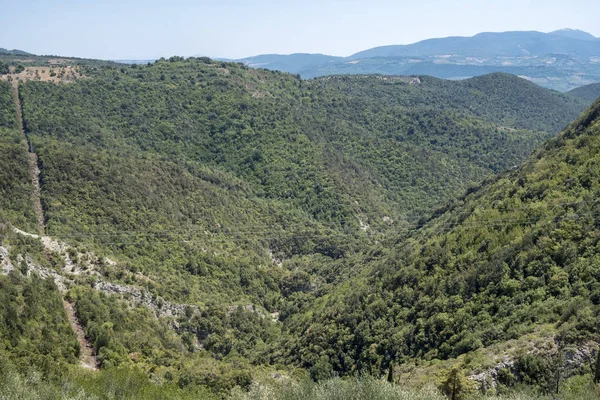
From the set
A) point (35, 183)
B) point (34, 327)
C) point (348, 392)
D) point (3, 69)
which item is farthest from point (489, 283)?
point (3, 69)

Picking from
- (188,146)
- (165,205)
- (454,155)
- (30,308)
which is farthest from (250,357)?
(454,155)

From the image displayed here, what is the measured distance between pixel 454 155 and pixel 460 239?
4024 inches

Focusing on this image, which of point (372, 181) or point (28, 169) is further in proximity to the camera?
point (372, 181)

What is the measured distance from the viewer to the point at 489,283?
4406cm

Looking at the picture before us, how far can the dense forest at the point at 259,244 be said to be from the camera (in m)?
39.9

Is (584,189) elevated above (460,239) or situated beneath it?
elevated above

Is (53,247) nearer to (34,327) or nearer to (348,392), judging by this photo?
(34,327)

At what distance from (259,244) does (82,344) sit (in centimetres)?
4608

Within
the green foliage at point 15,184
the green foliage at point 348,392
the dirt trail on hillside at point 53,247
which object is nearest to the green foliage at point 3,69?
the dirt trail on hillside at point 53,247

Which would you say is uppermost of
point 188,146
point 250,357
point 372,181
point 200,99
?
point 200,99

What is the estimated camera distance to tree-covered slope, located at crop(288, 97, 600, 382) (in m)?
38.2

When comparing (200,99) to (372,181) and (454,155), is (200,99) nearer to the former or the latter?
(372,181)

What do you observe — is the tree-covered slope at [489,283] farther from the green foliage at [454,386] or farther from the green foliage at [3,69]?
the green foliage at [3,69]

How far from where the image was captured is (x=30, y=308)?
137 feet
